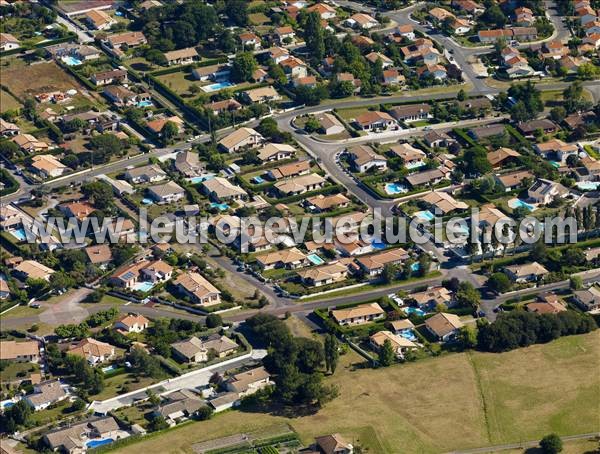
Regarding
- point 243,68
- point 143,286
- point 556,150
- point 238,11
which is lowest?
point 143,286

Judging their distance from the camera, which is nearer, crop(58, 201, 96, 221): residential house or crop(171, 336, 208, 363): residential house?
crop(171, 336, 208, 363): residential house

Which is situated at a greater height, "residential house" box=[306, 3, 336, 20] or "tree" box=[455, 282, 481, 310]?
"residential house" box=[306, 3, 336, 20]

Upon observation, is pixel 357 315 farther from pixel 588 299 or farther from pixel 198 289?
pixel 588 299

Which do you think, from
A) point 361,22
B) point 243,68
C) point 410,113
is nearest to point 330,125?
point 410,113

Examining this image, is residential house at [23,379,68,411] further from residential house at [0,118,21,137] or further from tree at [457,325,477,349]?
residential house at [0,118,21,137]

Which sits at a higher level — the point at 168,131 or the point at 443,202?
the point at 168,131

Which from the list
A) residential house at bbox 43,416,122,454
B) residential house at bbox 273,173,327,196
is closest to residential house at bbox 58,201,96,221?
residential house at bbox 273,173,327,196

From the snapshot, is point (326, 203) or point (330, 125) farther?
point (330, 125)
